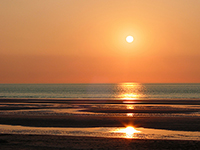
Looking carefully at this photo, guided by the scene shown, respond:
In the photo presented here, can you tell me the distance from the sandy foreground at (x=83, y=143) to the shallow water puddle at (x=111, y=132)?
151cm

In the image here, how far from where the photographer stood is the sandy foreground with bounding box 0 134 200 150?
18.8 metres

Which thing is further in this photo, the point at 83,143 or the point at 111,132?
the point at 111,132

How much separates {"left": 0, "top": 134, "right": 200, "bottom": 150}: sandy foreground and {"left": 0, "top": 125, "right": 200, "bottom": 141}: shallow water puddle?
4.96 ft

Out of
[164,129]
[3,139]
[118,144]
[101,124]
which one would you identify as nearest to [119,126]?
[101,124]

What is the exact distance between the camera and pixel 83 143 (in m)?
20.0

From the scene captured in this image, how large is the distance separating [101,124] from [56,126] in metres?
4.12

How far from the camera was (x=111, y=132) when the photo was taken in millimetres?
24219

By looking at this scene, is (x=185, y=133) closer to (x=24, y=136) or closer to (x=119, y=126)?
(x=119, y=126)

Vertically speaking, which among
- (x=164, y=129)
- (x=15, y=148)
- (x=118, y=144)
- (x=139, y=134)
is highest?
(x=164, y=129)

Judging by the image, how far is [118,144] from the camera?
64.2ft

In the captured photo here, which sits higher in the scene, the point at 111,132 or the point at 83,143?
the point at 111,132

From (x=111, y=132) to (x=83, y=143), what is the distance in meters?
4.66

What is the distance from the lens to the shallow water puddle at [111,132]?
2230cm

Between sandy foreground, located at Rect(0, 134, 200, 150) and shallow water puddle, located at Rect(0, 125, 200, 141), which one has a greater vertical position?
shallow water puddle, located at Rect(0, 125, 200, 141)
